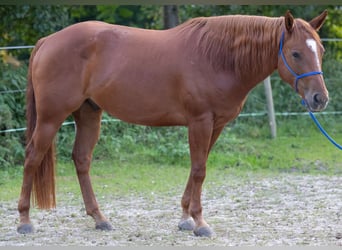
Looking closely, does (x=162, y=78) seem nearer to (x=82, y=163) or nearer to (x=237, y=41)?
(x=237, y=41)

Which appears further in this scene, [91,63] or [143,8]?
[143,8]

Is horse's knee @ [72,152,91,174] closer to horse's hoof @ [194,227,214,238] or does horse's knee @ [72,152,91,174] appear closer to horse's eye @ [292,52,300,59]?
horse's hoof @ [194,227,214,238]

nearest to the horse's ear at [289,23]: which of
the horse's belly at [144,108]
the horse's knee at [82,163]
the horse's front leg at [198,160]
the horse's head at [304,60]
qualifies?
the horse's head at [304,60]

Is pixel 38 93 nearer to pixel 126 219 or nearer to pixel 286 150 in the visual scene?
pixel 126 219

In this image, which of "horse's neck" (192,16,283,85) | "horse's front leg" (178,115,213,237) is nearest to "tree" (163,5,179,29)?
"horse's neck" (192,16,283,85)

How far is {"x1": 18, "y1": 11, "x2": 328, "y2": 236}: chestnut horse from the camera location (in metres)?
→ 5.18

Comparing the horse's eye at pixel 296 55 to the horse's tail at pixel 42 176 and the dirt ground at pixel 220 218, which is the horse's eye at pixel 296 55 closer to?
the dirt ground at pixel 220 218

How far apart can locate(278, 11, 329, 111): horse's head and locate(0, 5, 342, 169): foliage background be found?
3.98 metres

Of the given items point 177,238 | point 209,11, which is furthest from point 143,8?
point 177,238

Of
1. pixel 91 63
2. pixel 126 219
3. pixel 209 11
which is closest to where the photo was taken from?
pixel 91 63

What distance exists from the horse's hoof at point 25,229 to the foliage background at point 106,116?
2.90 m

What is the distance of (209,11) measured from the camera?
11.4 m

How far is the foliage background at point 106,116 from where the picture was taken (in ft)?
29.0

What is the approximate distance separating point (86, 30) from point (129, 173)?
2976 millimetres
